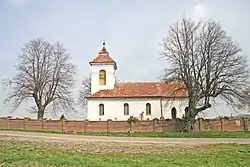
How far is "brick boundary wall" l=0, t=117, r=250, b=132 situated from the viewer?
48.2m

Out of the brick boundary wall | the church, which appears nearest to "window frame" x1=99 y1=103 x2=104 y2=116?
the church

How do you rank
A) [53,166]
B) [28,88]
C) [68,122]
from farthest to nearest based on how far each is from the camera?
1. [28,88]
2. [68,122]
3. [53,166]

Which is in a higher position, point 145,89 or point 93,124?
point 145,89

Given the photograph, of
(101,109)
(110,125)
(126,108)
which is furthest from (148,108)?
(110,125)

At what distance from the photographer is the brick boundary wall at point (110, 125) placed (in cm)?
4822

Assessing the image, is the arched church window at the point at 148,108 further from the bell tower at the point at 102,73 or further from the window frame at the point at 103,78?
the window frame at the point at 103,78

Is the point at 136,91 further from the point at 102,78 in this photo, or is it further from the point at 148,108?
the point at 102,78

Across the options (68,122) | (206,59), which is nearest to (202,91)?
(206,59)

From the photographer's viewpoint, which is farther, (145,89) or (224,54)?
(145,89)

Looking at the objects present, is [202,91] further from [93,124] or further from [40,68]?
[40,68]

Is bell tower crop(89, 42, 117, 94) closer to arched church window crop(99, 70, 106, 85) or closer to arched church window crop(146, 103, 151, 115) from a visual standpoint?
arched church window crop(99, 70, 106, 85)

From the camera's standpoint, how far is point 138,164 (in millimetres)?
13398

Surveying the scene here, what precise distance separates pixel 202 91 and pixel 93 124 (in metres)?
15.5

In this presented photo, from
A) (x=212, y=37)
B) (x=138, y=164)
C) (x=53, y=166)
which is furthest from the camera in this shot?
(x=212, y=37)
